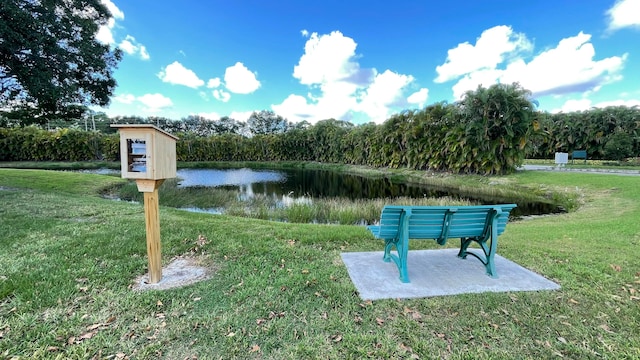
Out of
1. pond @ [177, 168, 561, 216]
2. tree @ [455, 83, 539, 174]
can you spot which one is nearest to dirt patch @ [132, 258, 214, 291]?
pond @ [177, 168, 561, 216]

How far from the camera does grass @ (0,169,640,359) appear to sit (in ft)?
7.03

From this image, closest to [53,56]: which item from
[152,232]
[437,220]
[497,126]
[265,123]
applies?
[152,232]

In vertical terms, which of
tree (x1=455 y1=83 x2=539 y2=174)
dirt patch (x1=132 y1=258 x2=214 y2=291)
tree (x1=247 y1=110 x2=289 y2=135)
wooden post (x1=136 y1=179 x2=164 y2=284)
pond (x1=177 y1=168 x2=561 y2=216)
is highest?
tree (x1=247 y1=110 x2=289 y2=135)

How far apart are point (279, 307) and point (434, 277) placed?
1.89 metres

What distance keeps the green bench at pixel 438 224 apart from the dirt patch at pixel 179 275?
2.19 meters

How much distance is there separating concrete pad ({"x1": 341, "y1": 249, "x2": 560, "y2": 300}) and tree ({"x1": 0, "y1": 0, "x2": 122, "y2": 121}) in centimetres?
984

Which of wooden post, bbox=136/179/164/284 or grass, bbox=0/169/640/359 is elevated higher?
wooden post, bbox=136/179/164/284

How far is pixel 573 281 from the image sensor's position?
10.5ft

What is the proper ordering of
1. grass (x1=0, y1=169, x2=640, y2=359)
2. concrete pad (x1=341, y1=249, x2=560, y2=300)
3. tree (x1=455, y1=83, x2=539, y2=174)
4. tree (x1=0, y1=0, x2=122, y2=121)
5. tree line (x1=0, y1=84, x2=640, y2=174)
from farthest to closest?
tree line (x1=0, y1=84, x2=640, y2=174) < tree (x1=455, y1=83, x2=539, y2=174) < tree (x1=0, y1=0, x2=122, y2=121) < concrete pad (x1=341, y1=249, x2=560, y2=300) < grass (x1=0, y1=169, x2=640, y2=359)

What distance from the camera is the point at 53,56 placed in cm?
812

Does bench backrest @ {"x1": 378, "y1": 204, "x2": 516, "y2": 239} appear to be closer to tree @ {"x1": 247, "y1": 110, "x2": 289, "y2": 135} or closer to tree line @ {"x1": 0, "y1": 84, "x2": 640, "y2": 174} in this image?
tree line @ {"x1": 0, "y1": 84, "x2": 640, "y2": 174}

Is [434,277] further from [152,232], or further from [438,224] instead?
[152,232]

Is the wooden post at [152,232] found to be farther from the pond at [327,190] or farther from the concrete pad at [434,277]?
A: the pond at [327,190]

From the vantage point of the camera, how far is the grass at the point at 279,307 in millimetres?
2143
